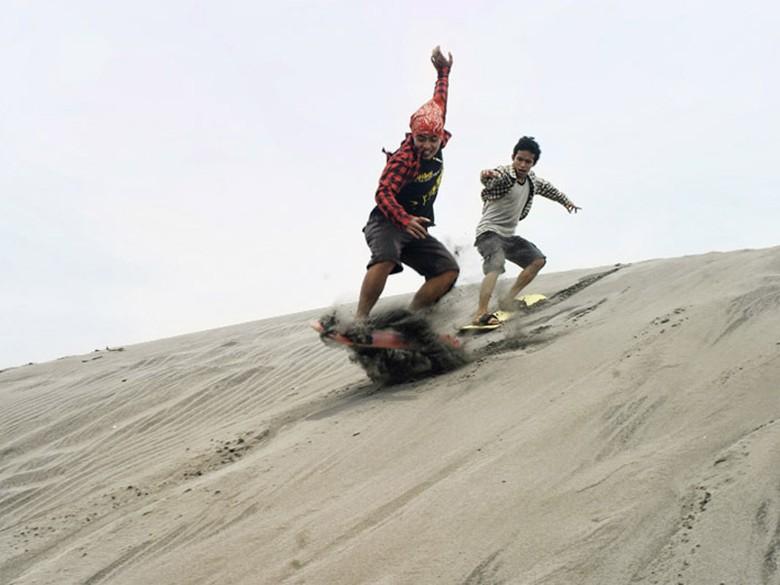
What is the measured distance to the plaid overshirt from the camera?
6.69m

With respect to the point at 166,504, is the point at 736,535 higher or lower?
lower

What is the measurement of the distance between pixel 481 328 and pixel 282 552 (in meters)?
3.59

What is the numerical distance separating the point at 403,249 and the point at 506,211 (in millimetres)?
1851

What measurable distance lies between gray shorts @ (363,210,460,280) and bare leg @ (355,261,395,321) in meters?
0.04

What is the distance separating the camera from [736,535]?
229cm

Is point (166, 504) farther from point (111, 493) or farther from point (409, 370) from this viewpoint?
point (409, 370)

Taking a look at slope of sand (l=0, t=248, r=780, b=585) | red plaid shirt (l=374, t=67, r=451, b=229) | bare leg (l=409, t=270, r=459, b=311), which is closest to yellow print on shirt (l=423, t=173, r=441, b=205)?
red plaid shirt (l=374, t=67, r=451, b=229)

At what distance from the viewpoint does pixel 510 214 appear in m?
6.82

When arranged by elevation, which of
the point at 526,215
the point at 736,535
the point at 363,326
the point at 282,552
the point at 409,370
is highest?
Result: the point at 526,215

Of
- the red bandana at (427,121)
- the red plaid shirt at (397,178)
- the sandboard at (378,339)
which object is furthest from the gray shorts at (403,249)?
the red bandana at (427,121)

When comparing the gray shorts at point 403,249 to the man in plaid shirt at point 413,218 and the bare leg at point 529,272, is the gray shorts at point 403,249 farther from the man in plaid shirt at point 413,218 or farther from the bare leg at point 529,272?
the bare leg at point 529,272

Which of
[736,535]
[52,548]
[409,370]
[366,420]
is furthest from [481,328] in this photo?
[736,535]

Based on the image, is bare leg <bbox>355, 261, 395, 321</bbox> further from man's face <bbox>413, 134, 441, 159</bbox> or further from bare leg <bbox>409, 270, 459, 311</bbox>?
man's face <bbox>413, 134, 441, 159</bbox>

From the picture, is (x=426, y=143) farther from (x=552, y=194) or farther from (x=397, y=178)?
(x=552, y=194)
